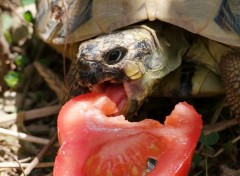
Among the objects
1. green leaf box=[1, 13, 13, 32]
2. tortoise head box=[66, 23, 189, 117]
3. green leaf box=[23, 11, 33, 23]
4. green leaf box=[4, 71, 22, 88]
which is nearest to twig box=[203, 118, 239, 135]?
tortoise head box=[66, 23, 189, 117]

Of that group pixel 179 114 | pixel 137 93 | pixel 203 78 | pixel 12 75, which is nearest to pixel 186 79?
pixel 203 78

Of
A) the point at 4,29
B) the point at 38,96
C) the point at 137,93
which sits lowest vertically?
the point at 38,96

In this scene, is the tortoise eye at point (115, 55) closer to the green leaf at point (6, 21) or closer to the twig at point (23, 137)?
the twig at point (23, 137)

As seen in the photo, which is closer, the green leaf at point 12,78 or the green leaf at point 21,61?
the green leaf at point 12,78

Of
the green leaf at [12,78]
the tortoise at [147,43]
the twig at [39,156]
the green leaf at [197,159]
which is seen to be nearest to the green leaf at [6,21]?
the green leaf at [12,78]

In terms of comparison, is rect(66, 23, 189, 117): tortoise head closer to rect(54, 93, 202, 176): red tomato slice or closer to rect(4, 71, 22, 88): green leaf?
rect(54, 93, 202, 176): red tomato slice

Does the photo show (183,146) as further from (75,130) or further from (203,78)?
(203,78)
